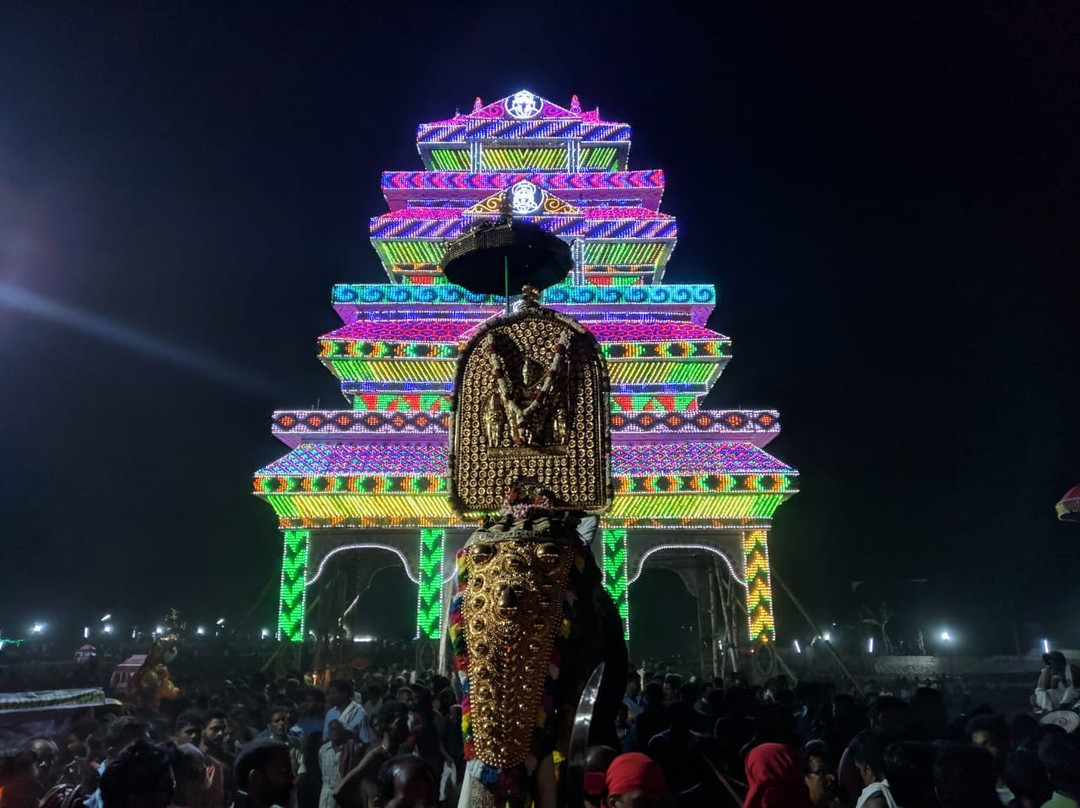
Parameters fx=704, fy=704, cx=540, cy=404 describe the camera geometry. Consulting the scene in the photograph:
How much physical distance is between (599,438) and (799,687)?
725cm

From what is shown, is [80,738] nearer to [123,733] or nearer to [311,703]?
[123,733]

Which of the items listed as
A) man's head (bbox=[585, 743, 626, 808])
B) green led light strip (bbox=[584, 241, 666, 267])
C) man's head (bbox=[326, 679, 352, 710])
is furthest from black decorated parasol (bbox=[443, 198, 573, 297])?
green led light strip (bbox=[584, 241, 666, 267])

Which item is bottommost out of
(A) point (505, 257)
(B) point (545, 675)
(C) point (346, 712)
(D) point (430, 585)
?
(C) point (346, 712)

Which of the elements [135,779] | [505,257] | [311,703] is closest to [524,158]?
[505,257]

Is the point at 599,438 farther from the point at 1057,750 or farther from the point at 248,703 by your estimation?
the point at 248,703

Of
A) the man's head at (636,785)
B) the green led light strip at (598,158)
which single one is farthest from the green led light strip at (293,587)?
the green led light strip at (598,158)

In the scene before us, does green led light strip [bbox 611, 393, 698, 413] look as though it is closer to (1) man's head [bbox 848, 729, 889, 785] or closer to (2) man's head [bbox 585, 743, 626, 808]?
(1) man's head [bbox 848, 729, 889, 785]

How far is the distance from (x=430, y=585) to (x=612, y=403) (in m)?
6.79

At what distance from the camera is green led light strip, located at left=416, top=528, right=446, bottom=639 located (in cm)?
1802

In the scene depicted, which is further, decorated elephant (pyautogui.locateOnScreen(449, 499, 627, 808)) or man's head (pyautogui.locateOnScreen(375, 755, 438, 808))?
Result: decorated elephant (pyautogui.locateOnScreen(449, 499, 627, 808))

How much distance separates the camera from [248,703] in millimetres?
8773

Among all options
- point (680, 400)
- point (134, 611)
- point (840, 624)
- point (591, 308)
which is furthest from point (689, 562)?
point (134, 611)

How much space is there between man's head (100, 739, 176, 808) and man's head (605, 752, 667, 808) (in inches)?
81.8

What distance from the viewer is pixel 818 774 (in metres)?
4.43
